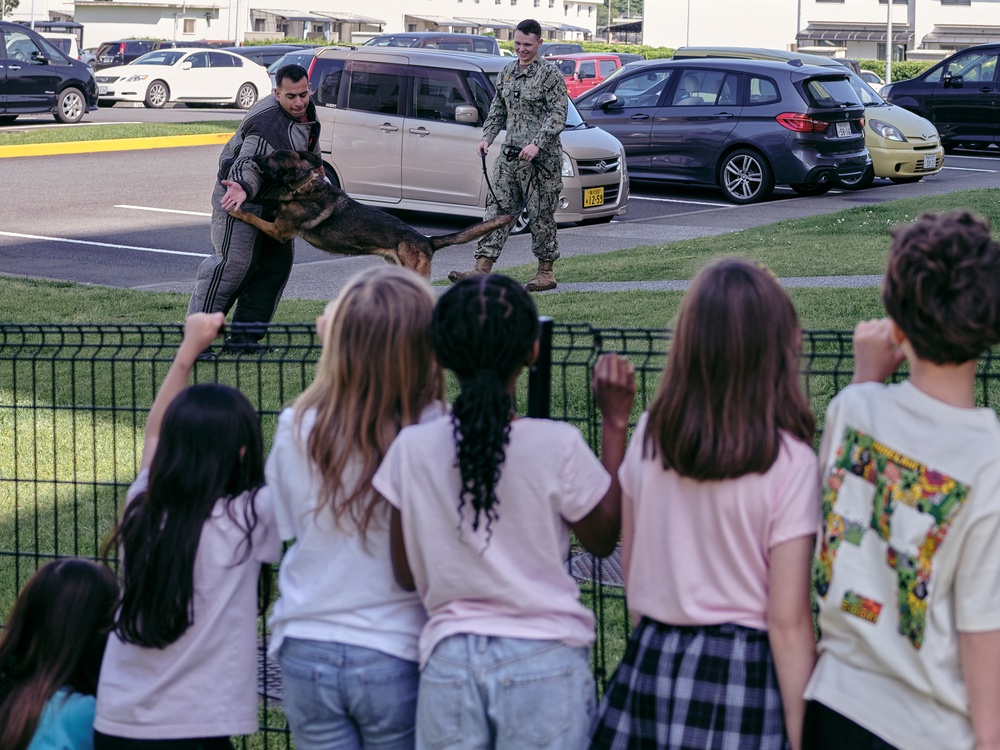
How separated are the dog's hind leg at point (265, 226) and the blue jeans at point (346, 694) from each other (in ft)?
17.2

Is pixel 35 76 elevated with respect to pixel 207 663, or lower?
elevated

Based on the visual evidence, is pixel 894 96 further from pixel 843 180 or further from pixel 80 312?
pixel 80 312

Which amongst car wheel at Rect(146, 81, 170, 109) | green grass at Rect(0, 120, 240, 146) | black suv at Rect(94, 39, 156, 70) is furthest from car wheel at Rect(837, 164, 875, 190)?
black suv at Rect(94, 39, 156, 70)

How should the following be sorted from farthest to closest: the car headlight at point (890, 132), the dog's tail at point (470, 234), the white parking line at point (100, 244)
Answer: the car headlight at point (890, 132) < the white parking line at point (100, 244) < the dog's tail at point (470, 234)

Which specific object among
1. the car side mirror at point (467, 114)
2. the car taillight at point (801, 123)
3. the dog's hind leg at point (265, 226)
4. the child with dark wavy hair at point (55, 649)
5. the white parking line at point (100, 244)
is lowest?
the child with dark wavy hair at point (55, 649)

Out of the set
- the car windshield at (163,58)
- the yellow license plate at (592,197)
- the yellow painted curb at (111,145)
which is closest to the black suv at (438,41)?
the yellow painted curb at (111,145)

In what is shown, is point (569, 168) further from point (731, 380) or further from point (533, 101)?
point (731, 380)

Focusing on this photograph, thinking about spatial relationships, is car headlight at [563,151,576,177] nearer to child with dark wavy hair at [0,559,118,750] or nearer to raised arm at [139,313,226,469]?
raised arm at [139,313,226,469]

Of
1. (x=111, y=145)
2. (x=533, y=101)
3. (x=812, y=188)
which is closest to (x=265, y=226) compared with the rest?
(x=533, y=101)

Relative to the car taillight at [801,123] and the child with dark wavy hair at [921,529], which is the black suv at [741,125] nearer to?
the car taillight at [801,123]

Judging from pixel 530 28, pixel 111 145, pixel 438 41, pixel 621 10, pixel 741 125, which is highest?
pixel 621 10

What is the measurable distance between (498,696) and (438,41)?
31.6 meters

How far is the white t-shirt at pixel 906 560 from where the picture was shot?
2365 millimetres

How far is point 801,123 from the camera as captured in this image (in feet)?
54.9
